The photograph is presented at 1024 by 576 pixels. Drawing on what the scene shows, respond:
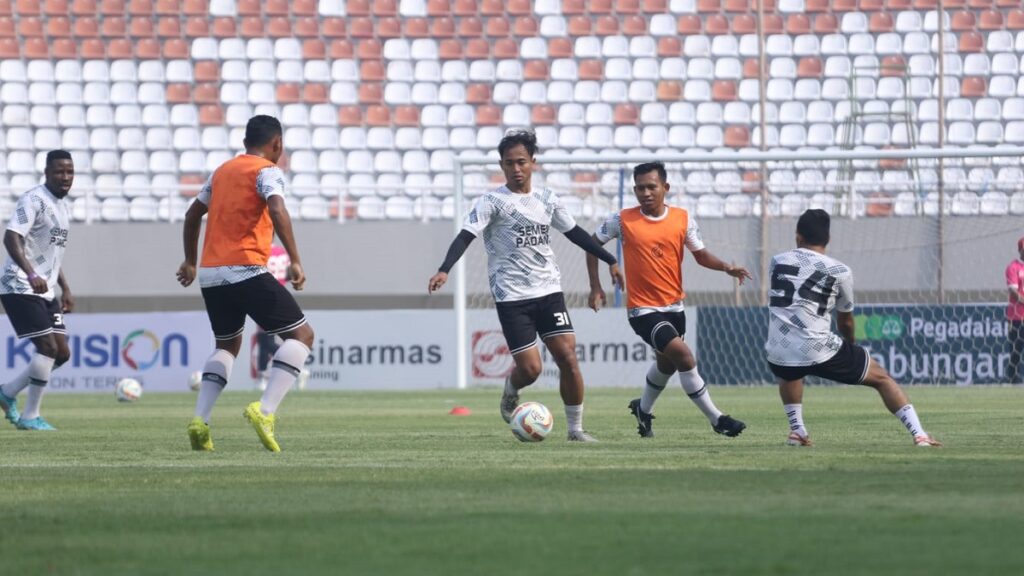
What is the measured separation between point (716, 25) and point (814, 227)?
17.9 meters

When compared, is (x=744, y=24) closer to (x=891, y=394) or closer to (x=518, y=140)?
(x=518, y=140)

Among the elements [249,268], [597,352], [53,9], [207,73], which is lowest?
[597,352]

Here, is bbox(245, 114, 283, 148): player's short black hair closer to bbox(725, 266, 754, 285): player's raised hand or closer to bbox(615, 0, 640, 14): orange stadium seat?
bbox(725, 266, 754, 285): player's raised hand

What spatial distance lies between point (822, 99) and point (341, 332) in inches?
371

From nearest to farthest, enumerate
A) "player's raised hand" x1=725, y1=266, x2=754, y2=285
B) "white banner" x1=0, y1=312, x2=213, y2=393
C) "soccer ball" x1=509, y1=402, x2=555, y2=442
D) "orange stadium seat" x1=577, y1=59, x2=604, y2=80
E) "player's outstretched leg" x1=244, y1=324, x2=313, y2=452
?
1. "player's outstretched leg" x1=244, y1=324, x2=313, y2=452
2. "soccer ball" x1=509, y1=402, x2=555, y2=442
3. "player's raised hand" x1=725, y1=266, x2=754, y2=285
4. "white banner" x1=0, y1=312, x2=213, y2=393
5. "orange stadium seat" x1=577, y1=59, x2=604, y2=80

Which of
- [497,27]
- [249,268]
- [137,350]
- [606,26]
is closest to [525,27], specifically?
[497,27]

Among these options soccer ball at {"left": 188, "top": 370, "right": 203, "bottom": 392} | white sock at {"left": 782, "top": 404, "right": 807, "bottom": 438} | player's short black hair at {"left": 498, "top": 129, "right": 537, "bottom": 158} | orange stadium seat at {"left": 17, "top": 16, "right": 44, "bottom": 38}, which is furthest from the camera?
orange stadium seat at {"left": 17, "top": 16, "right": 44, "bottom": 38}

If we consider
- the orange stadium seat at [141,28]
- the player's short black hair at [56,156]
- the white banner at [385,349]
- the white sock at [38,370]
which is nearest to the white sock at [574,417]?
the player's short black hair at [56,156]

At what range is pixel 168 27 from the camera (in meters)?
27.1

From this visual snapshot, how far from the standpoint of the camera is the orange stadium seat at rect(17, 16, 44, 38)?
2691cm

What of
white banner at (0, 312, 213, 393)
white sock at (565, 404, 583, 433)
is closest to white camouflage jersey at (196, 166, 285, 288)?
white sock at (565, 404, 583, 433)

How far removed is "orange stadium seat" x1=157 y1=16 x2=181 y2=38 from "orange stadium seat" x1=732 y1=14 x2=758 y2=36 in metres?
9.13

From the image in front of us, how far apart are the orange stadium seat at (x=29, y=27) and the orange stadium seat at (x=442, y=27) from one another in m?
6.46

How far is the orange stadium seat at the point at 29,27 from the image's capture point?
2691 cm
